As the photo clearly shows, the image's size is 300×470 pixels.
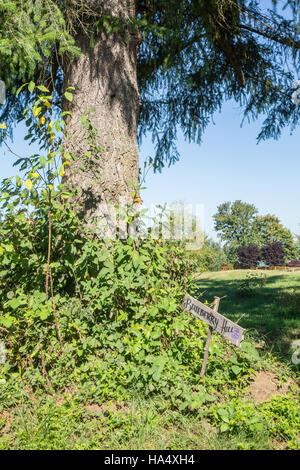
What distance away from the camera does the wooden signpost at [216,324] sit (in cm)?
266

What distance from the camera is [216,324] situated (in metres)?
2.80

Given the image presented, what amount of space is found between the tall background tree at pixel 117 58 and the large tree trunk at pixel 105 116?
0.5 inches

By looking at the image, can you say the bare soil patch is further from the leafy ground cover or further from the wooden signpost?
the wooden signpost

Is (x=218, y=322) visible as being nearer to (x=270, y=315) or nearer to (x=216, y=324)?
(x=216, y=324)

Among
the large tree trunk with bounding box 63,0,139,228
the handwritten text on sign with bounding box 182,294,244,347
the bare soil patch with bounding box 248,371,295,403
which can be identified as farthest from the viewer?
the large tree trunk with bounding box 63,0,139,228

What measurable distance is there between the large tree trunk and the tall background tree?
0.04ft

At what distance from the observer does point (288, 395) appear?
2.83 m

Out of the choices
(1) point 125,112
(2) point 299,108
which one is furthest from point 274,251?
(1) point 125,112

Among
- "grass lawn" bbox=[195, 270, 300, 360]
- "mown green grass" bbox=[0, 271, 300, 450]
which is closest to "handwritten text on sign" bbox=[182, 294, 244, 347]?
"mown green grass" bbox=[0, 271, 300, 450]

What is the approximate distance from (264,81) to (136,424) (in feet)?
21.4

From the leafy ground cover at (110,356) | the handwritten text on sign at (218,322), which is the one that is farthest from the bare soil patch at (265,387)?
the handwritten text on sign at (218,322)

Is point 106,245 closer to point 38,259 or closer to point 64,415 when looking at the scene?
point 38,259

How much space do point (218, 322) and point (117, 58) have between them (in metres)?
3.49

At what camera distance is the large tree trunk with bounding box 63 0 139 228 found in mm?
3838
